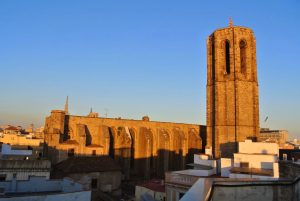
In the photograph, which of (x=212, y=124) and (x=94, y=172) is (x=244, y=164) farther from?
Result: (x=212, y=124)

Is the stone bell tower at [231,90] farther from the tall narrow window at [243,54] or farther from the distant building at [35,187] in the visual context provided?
the distant building at [35,187]

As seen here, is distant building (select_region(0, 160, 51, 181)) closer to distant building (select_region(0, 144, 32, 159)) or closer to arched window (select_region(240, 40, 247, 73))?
distant building (select_region(0, 144, 32, 159))

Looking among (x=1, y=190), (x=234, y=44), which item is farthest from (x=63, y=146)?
(x=234, y=44)

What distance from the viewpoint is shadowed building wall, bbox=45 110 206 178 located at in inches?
1220

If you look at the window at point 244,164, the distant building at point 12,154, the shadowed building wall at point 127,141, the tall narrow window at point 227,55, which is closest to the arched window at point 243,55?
the tall narrow window at point 227,55

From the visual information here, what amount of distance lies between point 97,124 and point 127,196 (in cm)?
1113

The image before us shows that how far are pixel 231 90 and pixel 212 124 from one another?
464 centimetres

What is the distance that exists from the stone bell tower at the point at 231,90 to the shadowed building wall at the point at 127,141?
7207 mm

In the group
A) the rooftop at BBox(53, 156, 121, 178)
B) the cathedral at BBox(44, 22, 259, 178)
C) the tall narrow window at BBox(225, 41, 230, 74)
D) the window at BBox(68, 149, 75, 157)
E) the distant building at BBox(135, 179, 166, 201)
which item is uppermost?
the tall narrow window at BBox(225, 41, 230, 74)

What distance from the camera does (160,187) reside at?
68.0ft

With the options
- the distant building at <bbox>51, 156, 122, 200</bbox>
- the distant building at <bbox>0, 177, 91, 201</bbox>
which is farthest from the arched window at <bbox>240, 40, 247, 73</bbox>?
the distant building at <bbox>0, 177, 91, 201</bbox>

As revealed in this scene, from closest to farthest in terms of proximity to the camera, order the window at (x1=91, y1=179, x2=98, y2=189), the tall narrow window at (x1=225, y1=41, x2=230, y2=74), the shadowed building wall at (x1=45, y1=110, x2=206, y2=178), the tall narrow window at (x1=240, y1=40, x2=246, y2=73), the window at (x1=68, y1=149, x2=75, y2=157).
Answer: the window at (x1=91, y1=179, x2=98, y2=189), the window at (x1=68, y1=149, x2=75, y2=157), the shadowed building wall at (x1=45, y1=110, x2=206, y2=178), the tall narrow window at (x1=240, y1=40, x2=246, y2=73), the tall narrow window at (x1=225, y1=41, x2=230, y2=74)

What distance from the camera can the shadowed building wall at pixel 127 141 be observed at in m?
31.0

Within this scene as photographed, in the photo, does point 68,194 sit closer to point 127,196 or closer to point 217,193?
point 217,193
